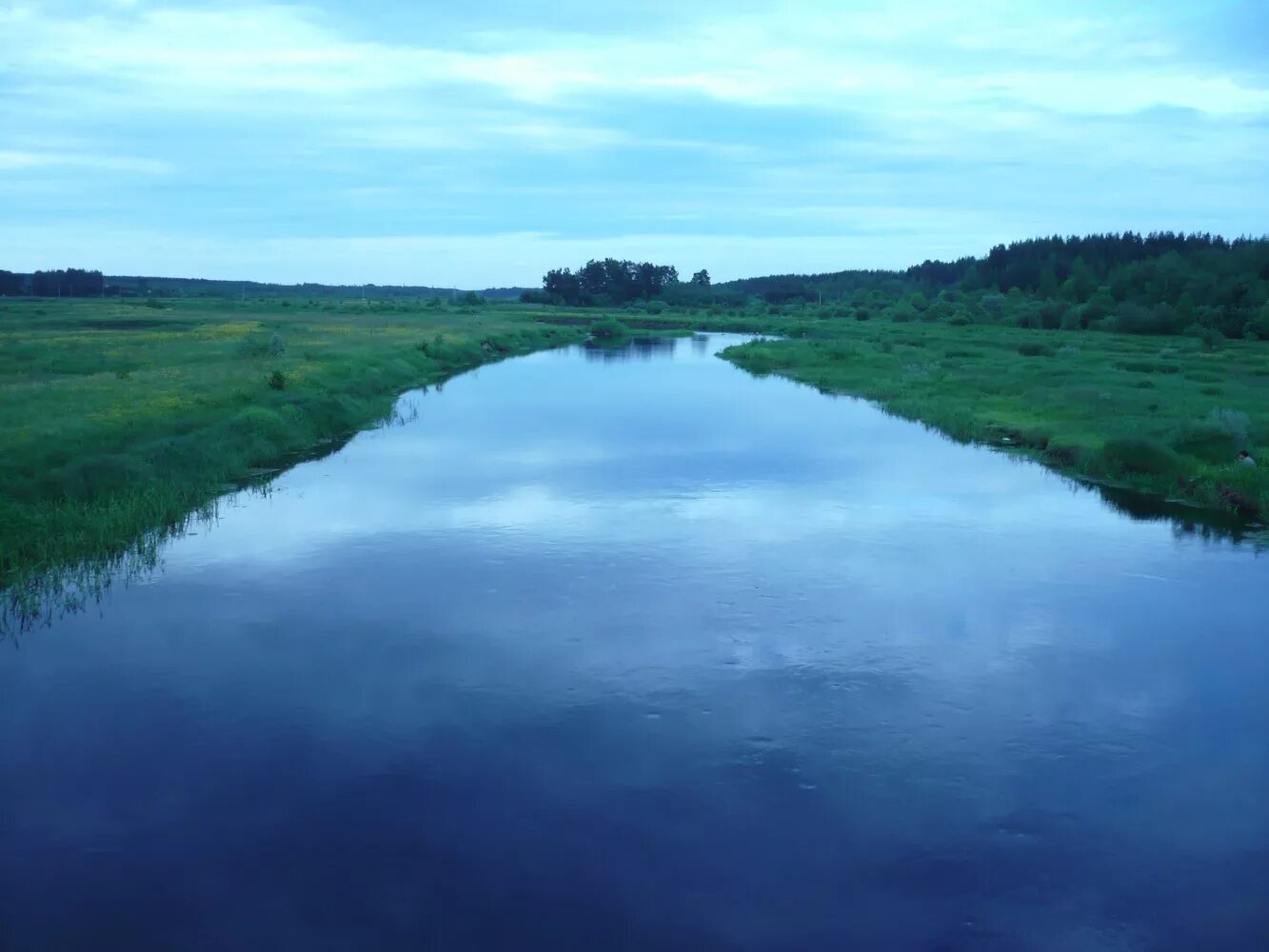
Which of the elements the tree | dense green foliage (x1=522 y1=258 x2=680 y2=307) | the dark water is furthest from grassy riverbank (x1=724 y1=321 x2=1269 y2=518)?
the tree

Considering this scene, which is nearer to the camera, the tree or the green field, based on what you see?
the green field

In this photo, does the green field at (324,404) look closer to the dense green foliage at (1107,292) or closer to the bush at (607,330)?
the dense green foliage at (1107,292)

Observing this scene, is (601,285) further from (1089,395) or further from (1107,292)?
(1089,395)

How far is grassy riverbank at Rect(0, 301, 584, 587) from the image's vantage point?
17.1 metres

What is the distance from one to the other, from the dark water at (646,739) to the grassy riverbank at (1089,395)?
358cm

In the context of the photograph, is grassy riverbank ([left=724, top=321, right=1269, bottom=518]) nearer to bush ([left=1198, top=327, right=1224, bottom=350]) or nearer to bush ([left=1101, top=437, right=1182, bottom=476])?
bush ([left=1101, top=437, right=1182, bottom=476])

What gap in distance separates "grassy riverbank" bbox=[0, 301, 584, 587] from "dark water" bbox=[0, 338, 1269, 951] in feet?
5.80

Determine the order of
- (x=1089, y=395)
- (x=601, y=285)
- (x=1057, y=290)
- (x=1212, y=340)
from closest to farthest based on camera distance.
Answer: (x=1089, y=395), (x=1212, y=340), (x=1057, y=290), (x=601, y=285)

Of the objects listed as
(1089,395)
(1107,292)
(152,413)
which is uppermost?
(1107,292)

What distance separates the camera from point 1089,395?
112ft

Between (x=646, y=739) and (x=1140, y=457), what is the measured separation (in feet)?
57.8

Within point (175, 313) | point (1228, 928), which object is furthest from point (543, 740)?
point (175, 313)

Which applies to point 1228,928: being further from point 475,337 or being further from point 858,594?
point 475,337

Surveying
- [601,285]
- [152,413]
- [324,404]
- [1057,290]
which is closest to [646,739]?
[152,413]
